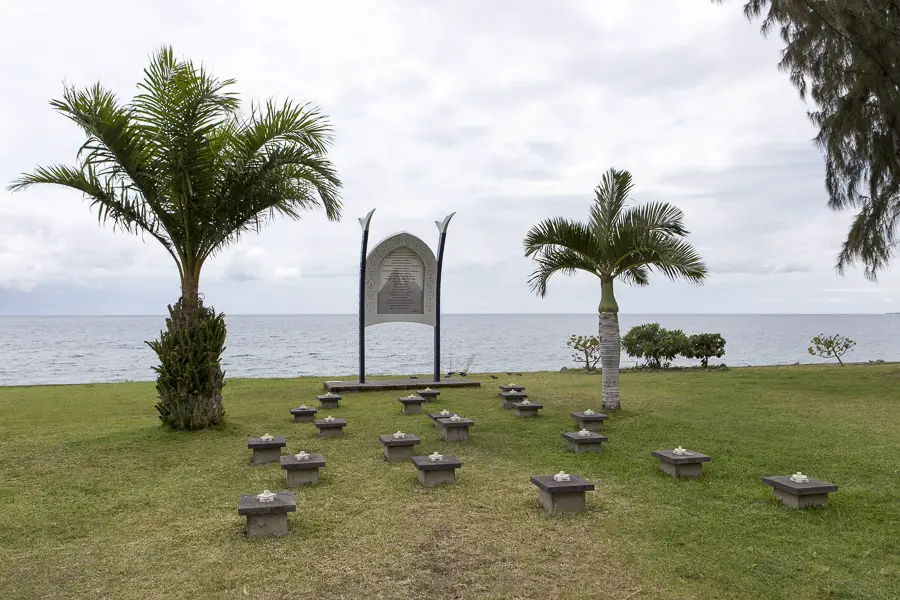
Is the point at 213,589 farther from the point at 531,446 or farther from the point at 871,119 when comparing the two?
the point at 871,119

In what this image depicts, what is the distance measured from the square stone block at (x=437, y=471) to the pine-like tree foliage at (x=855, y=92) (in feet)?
41.3

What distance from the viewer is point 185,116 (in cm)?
923

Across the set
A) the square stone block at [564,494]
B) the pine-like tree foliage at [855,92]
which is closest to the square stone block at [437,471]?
the square stone block at [564,494]

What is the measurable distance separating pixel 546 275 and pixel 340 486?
6613 millimetres

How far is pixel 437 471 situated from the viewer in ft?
21.0

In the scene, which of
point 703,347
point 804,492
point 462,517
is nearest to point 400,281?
point 703,347

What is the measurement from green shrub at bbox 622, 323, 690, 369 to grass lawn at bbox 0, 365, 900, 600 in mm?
9324

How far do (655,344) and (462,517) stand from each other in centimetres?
1577

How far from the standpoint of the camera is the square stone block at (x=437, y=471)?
20.7 ft

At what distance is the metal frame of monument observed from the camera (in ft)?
51.9

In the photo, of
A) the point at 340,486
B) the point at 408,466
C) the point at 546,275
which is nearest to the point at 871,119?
the point at 546,275

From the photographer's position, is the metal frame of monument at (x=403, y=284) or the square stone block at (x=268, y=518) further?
the metal frame of monument at (x=403, y=284)

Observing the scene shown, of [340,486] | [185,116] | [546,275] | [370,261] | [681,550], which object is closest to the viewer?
[681,550]

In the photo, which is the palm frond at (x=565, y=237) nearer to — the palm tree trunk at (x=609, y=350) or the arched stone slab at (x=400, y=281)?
the palm tree trunk at (x=609, y=350)
